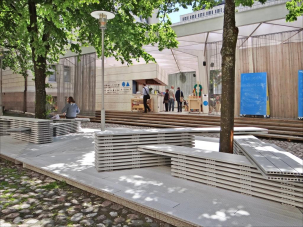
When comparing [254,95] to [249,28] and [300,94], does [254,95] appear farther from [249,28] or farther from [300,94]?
[249,28]

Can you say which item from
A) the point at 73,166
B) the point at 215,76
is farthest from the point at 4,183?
the point at 215,76

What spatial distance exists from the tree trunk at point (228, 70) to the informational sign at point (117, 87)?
1486cm

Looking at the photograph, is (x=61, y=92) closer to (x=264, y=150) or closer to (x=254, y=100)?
(x=254, y=100)

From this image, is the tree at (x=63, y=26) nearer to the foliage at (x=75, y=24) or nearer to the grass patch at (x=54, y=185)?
the foliage at (x=75, y=24)

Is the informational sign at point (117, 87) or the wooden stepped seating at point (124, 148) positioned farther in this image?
the informational sign at point (117, 87)

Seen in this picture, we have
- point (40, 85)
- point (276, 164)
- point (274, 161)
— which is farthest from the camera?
point (40, 85)

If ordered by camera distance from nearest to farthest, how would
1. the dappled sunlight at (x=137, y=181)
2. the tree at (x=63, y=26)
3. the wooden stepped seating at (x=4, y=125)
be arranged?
1. the dappled sunlight at (x=137, y=181)
2. the tree at (x=63, y=26)
3. the wooden stepped seating at (x=4, y=125)

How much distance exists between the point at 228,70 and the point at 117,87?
15.9 metres

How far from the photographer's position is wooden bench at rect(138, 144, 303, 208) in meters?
3.12

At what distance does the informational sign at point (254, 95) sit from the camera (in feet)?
39.4

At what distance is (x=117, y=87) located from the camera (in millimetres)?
19812

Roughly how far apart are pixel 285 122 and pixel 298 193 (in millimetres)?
8584

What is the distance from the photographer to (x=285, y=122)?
34.7 ft

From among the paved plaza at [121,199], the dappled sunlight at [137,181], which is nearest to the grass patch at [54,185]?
the paved plaza at [121,199]
